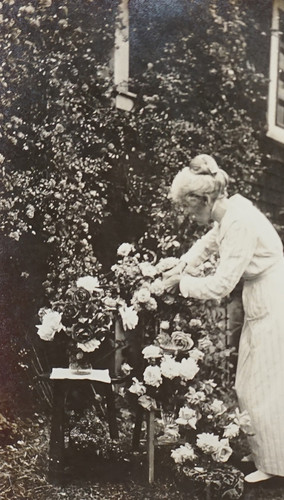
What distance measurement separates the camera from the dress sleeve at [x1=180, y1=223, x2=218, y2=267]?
2268 mm

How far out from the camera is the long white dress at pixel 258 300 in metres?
2.17

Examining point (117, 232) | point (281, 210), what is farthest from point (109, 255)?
point (281, 210)

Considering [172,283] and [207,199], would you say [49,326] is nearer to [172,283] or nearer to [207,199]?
[172,283]

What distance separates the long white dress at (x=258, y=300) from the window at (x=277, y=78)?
1.19ft

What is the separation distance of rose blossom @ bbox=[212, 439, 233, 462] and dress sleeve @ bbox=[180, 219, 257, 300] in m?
0.57

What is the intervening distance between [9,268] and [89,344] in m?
0.42

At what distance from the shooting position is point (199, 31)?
228 cm

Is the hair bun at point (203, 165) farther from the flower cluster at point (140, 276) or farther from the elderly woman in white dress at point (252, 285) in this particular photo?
the flower cluster at point (140, 276)

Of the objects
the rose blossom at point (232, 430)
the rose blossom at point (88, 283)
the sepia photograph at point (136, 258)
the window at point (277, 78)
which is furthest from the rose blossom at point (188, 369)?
the window at point (277, 78)

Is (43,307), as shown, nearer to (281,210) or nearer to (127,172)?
(127,172)

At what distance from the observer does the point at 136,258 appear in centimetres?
228

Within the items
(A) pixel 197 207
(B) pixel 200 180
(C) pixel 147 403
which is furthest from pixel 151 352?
(B) pixel 200 180

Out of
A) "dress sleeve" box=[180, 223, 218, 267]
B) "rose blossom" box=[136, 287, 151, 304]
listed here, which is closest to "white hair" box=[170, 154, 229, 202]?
"dress sleeve" box=[180, 223, 218, 267]

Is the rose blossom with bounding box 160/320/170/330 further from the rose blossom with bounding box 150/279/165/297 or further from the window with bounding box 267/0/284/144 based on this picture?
the window with bounding box 267/0/284/144
